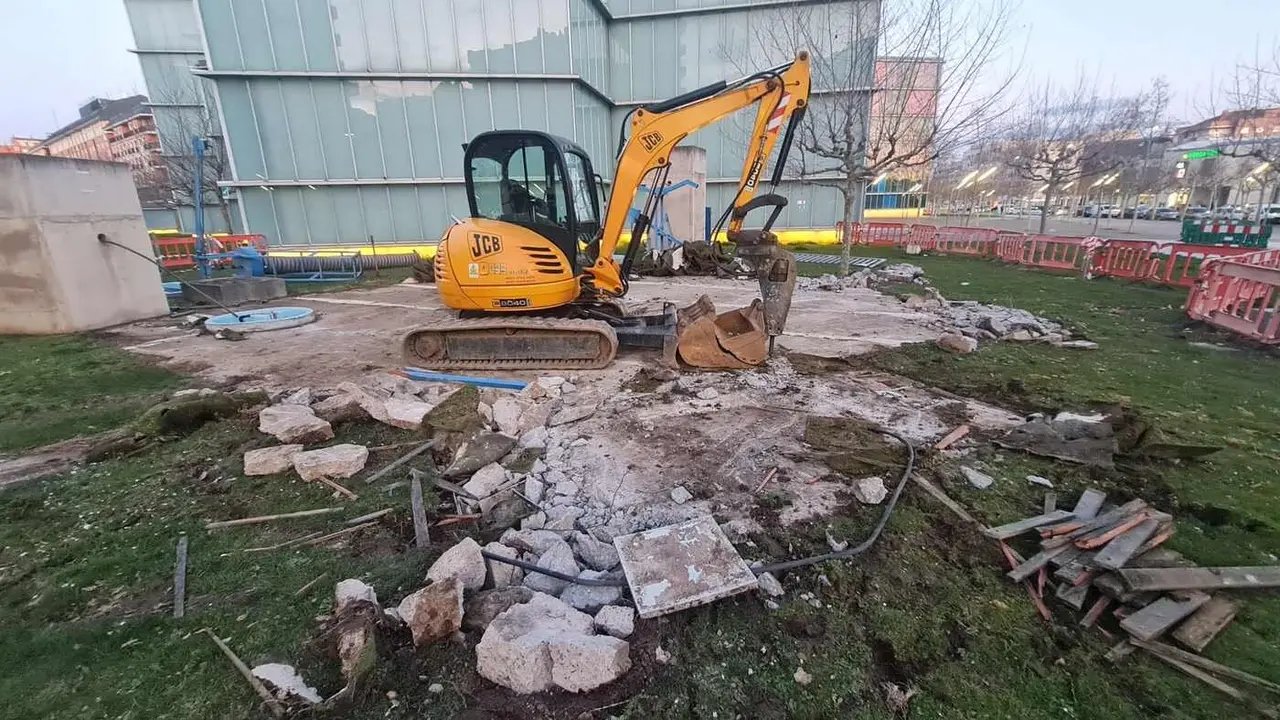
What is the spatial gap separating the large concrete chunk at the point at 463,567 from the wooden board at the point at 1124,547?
11.1 feet

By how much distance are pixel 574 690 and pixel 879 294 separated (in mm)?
11550

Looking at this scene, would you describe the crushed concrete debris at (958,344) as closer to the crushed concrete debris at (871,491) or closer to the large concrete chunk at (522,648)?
the crushed concrete debris at (871,491)

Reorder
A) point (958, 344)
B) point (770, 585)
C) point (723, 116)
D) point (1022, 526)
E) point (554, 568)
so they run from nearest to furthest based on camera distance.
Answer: point (770, 585) → point (554, 568) → point (1022, 526) → point (723, 116) → point (958, 344)

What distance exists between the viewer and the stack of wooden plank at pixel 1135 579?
2520mm

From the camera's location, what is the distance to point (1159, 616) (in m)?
2.61

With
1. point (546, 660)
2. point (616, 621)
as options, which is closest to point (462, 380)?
point (616, 621)

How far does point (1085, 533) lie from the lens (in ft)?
10.5

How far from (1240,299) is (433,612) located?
38.9ft

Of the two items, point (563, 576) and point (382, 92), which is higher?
point (382, 92)

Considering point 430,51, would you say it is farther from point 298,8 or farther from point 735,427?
point 735,427

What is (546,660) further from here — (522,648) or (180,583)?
(180,583)

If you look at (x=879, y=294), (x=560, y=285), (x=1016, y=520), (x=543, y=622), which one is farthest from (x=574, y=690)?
(x=879, y=294)

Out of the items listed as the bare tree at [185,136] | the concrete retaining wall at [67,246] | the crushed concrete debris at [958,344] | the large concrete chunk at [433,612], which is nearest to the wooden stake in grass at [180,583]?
the large concrete chunk at [433,612]

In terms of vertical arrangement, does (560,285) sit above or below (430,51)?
below
